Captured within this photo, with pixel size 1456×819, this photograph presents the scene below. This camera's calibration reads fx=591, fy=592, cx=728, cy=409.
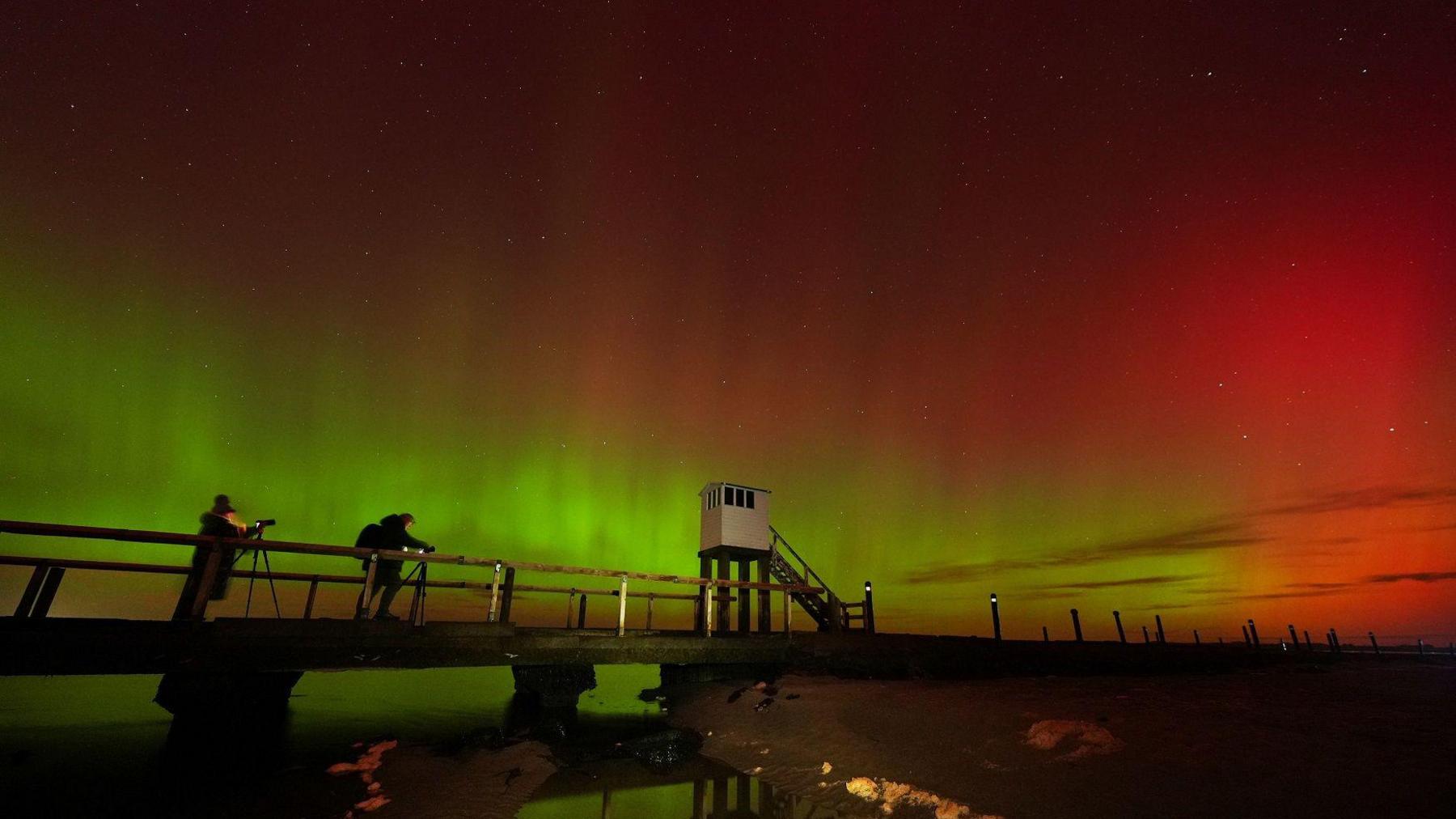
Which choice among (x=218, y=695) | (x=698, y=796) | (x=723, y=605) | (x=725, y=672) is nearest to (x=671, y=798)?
(x=698, y=796)

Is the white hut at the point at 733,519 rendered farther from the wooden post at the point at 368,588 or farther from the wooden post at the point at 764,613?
the wooden post at the point at 368,588

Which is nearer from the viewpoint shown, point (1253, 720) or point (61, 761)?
point (1253, 720)

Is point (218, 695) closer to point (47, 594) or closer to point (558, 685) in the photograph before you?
point (47, 594)

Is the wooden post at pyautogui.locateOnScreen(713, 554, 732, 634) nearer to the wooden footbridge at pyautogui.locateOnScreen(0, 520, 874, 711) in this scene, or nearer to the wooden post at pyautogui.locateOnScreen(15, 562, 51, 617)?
the wooden footbridge at pyautogui.locateOnScreen(0, 520, 874, 711)

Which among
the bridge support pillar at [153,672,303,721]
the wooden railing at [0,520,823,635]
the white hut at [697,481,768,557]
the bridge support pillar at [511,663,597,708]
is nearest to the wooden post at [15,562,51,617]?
the wooden railing at [0,520,823,635]

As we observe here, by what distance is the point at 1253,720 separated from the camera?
7957 millimetres

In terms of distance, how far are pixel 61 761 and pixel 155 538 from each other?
8342mm

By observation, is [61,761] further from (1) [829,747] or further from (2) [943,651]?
(2) [943,651]

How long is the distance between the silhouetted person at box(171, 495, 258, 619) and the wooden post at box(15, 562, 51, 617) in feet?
5.29

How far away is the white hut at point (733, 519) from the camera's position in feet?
70.0

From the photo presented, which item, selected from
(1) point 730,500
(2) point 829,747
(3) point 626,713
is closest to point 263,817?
(2) point 829,747

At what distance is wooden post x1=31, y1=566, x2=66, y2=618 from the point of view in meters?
8.39

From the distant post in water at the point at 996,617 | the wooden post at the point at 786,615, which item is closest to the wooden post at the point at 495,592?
the wooden post at the point at 786,615

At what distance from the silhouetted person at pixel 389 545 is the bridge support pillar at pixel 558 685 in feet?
18.5
